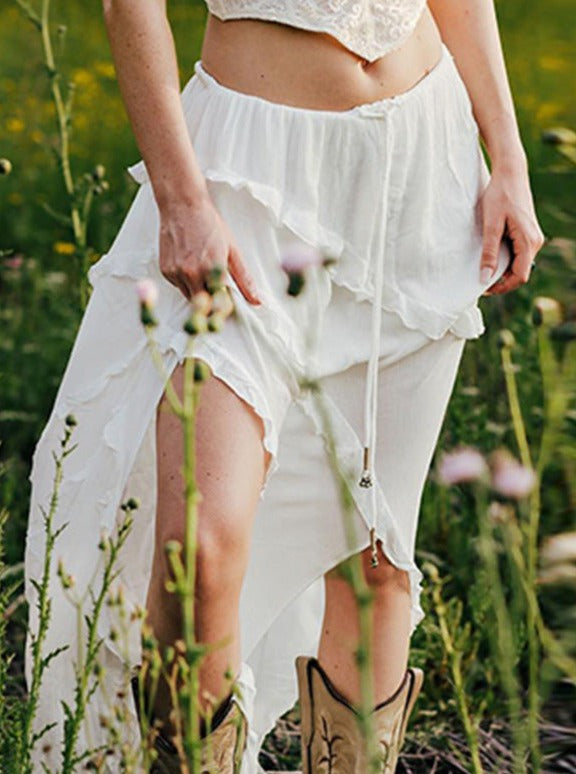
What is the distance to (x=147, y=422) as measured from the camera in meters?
2.20

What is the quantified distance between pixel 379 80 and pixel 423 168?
0.14m

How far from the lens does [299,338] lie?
7.29ft

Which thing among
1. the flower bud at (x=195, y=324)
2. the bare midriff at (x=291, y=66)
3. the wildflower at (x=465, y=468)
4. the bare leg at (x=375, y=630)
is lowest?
the bare leg at (x=375, y=630)

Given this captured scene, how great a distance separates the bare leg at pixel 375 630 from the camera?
2.44 metres

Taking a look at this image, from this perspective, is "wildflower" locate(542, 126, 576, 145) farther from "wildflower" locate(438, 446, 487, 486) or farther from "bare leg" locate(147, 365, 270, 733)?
"bare leg" locate(147, 365, 270, 733)

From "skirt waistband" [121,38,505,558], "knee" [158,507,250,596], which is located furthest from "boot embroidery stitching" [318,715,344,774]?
"knee" [158,507,250,596]

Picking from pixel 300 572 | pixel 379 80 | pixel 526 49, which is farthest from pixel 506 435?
pixel 526 49

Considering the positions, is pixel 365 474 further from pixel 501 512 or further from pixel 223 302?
pixel 501 512

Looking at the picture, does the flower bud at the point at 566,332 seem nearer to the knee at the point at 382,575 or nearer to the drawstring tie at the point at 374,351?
the drawstring tie at the point at 374,351

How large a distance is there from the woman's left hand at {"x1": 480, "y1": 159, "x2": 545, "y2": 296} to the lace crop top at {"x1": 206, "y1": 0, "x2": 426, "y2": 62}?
0.26 meters

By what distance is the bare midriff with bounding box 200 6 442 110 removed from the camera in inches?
87.0

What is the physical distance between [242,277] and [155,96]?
25 centimetres

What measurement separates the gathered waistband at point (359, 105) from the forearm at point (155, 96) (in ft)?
0.32

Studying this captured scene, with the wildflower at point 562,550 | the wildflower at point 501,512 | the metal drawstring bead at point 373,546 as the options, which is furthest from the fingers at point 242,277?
the wildflower at point 562,550
